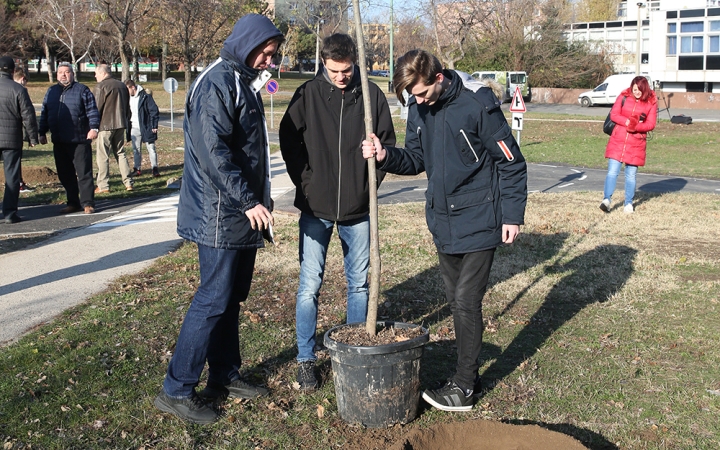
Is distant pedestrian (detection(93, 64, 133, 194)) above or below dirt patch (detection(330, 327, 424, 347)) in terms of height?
above

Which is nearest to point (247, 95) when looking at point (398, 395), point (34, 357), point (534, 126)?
point (398, 395)

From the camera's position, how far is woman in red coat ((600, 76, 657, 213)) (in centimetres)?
1034

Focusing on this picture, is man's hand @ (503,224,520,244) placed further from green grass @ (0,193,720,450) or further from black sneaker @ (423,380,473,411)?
green grass @ (0,193,720,450)

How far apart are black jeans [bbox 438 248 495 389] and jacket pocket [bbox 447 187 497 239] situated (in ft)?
0.49

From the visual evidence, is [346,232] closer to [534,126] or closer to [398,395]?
[398,395]

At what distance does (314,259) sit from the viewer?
4.71m

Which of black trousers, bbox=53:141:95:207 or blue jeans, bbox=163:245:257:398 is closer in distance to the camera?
blue jeans, bbox=163:245:257:398

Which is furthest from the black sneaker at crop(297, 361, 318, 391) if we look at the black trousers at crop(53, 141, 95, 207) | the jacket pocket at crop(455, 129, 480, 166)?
the black trousers at crop(53, 141, 95, 207)

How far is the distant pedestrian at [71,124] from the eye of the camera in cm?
1059

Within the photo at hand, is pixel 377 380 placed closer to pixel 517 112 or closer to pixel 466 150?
pixel 466 150

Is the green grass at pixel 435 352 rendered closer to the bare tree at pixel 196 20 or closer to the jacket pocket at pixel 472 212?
the jacket pocket at pixel 472 212

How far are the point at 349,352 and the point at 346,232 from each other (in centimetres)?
101

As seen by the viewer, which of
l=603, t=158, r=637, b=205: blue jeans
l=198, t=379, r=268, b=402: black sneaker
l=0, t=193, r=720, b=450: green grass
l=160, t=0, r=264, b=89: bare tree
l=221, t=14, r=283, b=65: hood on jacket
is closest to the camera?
l=221, t=14, r=283, b=65: hood on jacket

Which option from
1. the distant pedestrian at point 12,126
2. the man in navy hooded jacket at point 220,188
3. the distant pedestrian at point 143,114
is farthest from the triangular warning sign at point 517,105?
the man in navy hooded jacket at point 220,188
